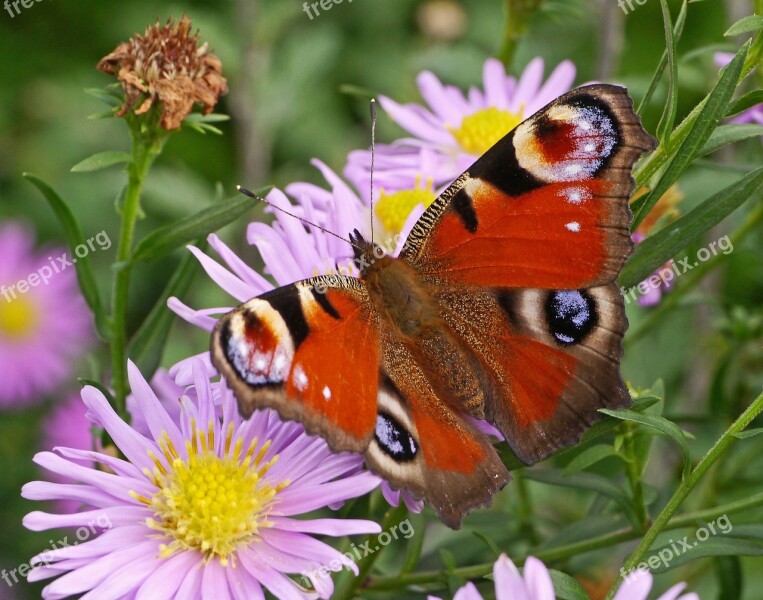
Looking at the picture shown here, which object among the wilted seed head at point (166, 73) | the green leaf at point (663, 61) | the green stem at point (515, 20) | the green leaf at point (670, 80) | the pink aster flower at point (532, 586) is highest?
the green stem at point (515, 20)

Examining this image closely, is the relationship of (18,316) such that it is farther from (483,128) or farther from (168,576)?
(168,576)

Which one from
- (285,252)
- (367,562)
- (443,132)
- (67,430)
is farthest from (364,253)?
(67,430)

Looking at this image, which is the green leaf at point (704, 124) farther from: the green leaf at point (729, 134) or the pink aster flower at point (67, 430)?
the pink aster flower at point (67, 430)

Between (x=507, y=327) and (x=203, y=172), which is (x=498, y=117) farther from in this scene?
(x=203, y=172)

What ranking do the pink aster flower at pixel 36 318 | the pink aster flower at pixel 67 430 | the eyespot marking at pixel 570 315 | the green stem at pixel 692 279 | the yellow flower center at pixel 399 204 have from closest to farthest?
1. the eyespot marking at pixel 570 315
2. the yellow flower center at pixel 399 204
3. the green stem at pixel 692 279
4. the pink aster flower at pixel 67 430
5. the pink aster flower at pixel 36 318

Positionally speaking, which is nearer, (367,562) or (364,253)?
(367,562)

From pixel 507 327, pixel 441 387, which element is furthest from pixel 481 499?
pixel 507 327

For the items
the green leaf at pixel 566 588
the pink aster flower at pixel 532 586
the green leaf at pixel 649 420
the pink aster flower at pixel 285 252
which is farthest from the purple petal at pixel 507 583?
the pink aster flower at pixel 285 252
